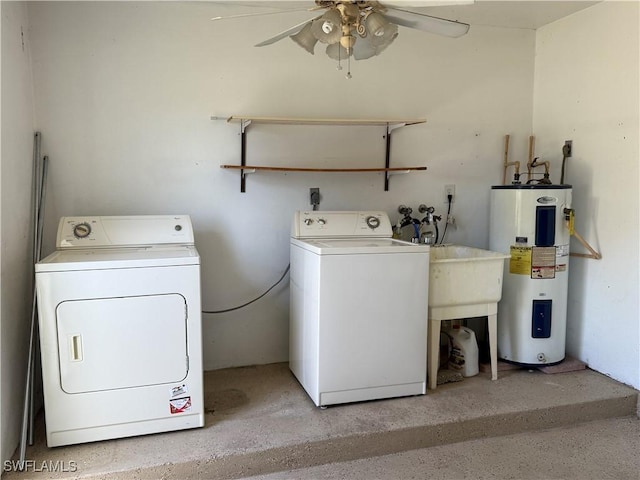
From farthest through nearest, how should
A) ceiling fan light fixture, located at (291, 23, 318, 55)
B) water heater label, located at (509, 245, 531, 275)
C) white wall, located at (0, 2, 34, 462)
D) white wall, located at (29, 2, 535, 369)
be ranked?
water heater label, located at (509, 245, 531, 275), white wall, located at (29, 2, 535, 369), white wall, located at (0, 2, 34, 462), ceiling fan light fixture, located at (291, 23, 318, 55)

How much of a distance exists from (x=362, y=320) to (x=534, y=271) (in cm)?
116

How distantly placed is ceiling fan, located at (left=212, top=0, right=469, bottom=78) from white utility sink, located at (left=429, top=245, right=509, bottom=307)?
4.14ft

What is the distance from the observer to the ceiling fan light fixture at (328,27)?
171cm

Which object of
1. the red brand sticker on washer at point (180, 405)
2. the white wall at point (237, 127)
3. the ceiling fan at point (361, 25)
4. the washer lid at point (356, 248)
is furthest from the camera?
the white wall at point (237, 127)

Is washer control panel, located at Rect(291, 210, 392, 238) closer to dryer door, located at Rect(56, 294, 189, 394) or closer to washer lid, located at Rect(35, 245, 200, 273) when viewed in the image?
washer lid, located at Rect(35, 245, 200, 273)

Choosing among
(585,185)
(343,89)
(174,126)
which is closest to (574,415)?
Result: (585,185)

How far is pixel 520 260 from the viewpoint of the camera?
2990 millimetres

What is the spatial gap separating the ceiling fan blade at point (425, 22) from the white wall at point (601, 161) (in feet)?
4.91

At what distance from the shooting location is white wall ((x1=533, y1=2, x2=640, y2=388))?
9.16 feet

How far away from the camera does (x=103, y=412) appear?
2211mm

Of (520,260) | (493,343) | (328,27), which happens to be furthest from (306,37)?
(493,343)

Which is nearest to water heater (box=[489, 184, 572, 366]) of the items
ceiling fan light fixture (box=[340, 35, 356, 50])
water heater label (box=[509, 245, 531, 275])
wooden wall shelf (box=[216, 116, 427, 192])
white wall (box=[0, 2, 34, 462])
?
water heater label (box=[509, 245, 531, 275])

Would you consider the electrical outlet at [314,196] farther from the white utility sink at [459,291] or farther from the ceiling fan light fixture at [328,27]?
the ceiling fan light fixture at [328,27]

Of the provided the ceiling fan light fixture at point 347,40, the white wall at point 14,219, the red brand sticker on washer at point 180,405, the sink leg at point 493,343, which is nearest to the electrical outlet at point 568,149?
the sink leg at point 493,343
